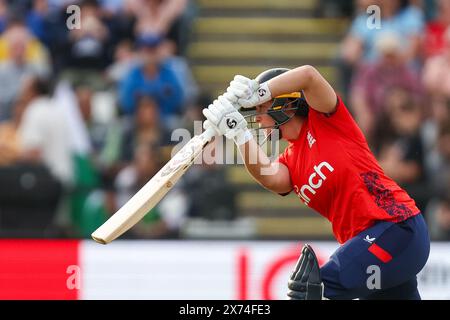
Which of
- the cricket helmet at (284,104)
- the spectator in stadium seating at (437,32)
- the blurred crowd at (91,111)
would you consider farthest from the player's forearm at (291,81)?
the spectator in stadium seating at (437,32)

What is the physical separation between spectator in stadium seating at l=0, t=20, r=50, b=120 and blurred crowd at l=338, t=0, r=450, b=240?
126 inches

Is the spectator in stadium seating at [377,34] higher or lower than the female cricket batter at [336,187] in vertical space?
higher

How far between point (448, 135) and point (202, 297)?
9.86 ft

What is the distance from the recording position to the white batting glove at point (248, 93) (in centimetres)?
604

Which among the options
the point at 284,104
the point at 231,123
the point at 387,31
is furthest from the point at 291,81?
the point at 387,31

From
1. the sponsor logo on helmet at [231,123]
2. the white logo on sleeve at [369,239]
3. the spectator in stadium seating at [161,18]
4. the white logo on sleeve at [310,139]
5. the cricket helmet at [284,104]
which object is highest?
the spectator in stadium seating at [161,18]

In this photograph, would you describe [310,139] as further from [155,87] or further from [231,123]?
[155,87]

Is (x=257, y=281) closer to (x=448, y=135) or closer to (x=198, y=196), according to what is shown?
(x=198, y=196)

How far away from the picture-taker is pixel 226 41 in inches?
496

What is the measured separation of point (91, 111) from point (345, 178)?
218 inches

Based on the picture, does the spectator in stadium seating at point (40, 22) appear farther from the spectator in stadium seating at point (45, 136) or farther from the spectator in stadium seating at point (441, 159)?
the spectator in stadium seating at point (441, 159)

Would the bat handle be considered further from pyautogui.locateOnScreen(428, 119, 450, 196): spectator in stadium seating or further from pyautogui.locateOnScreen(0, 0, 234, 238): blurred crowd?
pyautogui.locateOnScreen(428, 119, 450, 196): spectator in stadium seating

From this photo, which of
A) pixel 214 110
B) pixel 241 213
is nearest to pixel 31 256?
pixel 241 213

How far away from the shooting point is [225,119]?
609 centimetres
